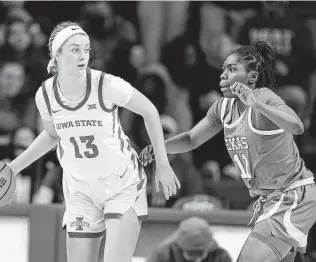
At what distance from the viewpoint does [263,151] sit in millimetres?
4438

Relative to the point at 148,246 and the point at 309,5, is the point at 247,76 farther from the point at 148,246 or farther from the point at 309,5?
the point at 309,5

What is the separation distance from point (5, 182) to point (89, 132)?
714 mm

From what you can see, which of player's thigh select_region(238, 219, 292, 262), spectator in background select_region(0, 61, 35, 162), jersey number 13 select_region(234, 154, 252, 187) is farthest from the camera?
spectator in background select_region(0, 61, 35, 162)

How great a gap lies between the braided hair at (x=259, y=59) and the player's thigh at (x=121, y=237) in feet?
3.53

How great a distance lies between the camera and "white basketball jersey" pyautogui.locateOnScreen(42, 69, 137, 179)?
14.1 feet

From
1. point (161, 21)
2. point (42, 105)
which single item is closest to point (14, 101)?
point (161, 21)

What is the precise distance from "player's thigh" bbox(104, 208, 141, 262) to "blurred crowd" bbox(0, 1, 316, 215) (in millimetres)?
2714

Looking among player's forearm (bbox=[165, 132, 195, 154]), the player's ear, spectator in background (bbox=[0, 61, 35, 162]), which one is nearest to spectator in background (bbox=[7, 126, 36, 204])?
spectator in background (bbox=[0, 61, 35, 162])

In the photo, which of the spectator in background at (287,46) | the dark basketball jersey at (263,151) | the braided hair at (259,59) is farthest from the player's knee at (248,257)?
the spectator in background at (287,46)

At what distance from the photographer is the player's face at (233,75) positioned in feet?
14.9

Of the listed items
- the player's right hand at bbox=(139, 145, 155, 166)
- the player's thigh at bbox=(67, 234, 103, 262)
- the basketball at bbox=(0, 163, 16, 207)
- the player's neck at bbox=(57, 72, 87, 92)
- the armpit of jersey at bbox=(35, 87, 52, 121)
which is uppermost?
the player's neck at bbox=(57, 72, 87, 92)

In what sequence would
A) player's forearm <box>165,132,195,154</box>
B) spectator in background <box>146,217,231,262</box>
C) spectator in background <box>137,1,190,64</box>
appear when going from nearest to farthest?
player's forearm <box>165,132,195,154</box> < spectator in background <box>146,217,231,262</box> < spectator in background <box>137,1,190,64</box>

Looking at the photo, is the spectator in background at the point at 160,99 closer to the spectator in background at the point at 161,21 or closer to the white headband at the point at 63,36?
the spectator in background at the point at 161,21

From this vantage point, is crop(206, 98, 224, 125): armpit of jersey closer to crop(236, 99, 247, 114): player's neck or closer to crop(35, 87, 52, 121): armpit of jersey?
crop(236, 99, 247, 114): player's neck
